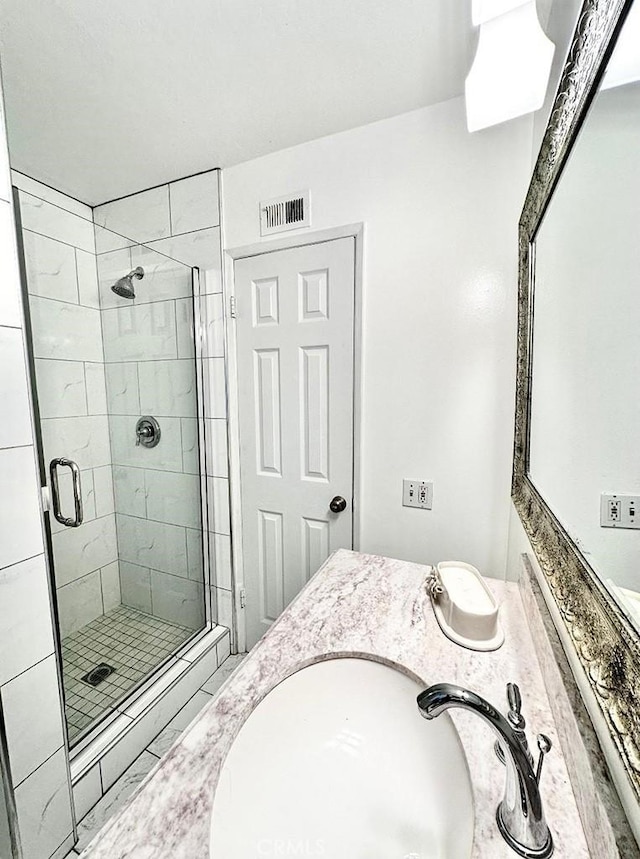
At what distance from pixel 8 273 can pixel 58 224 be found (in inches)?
49.1

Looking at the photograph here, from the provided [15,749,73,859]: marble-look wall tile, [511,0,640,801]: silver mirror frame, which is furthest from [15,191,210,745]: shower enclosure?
[511,0,640,801]: silver mirror frame

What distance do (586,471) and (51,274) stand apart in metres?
2.26

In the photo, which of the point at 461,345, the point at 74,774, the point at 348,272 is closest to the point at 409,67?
the point at 348,272

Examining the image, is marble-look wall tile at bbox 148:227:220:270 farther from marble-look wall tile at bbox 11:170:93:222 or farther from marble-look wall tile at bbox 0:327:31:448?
marble-look wall tile at bbox 0:327:31:448

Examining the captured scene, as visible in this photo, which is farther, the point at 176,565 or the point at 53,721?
the point at 176,565

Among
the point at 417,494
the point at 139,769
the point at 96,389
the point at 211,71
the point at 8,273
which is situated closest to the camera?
the point at 8,273

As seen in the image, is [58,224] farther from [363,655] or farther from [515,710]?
[515,710]

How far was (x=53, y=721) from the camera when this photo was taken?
99cm

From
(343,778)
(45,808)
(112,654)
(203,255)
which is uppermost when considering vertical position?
(203,255)

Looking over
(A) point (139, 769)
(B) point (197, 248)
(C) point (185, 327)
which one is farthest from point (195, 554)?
Answer: (B) point (197, 248)

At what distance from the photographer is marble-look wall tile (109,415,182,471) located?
185 cm

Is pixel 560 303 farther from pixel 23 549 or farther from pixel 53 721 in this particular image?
pixel 53 721

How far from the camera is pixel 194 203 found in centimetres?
170

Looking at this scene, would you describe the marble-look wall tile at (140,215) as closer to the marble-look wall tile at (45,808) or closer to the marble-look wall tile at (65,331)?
the marble-look wall tile at (65,331)
